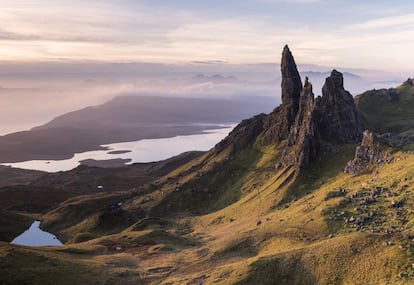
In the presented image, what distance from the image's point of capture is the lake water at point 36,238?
17062cm

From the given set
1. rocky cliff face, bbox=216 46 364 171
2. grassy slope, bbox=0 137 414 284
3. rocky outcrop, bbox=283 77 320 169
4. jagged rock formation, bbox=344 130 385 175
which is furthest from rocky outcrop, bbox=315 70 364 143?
jagged rock formation, bbox=344 130 385 175

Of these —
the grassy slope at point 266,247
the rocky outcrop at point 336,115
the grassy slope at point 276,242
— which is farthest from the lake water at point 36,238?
the rocky outcrop at point 336,115

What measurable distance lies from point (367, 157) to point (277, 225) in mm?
Result: 43845

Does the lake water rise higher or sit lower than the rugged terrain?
lower

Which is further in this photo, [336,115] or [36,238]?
[36,238]

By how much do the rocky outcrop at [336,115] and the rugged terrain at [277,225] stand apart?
49 cm

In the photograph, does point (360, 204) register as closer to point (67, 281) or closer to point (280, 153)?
point (67, 281)

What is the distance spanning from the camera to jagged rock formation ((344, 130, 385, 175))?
12606 cm

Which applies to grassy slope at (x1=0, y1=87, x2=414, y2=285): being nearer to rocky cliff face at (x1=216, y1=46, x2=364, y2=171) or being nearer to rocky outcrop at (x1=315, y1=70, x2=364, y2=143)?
rocky cliff face at (x1=216, y1=46, x2=364, y2=171)

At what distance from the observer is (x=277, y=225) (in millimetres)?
105250

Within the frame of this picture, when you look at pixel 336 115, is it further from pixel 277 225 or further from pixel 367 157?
pixel 277 225

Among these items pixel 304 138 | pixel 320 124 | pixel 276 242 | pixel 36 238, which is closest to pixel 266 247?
pixel 276 242

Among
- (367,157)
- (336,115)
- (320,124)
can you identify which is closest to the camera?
(367,157)

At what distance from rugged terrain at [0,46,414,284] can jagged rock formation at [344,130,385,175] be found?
0.35 metres
